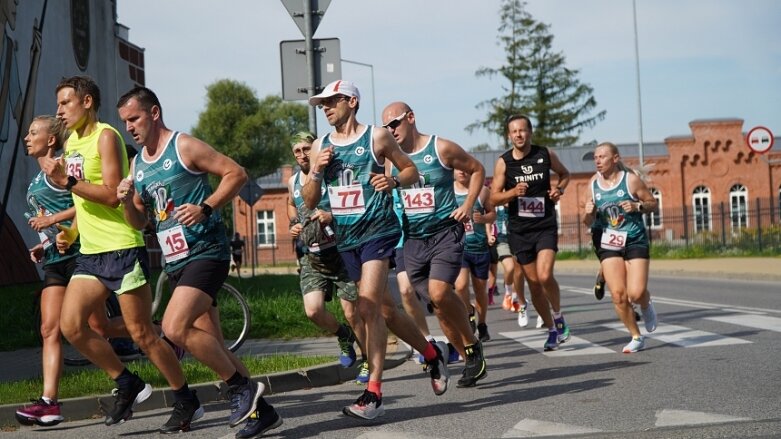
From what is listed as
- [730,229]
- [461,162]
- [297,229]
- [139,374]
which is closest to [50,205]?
A: [139,374]

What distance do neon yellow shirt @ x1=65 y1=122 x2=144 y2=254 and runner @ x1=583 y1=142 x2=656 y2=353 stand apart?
4.93 m

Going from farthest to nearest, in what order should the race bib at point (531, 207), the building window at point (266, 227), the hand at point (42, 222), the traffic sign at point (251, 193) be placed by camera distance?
the building window at point (266, 227) < the traffic sign at point (251, 193) < the race bib at point (531, 207) < the hand at point (42, 222)

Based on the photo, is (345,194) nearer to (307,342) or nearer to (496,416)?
(496,416)

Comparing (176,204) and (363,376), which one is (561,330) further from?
(176,204)

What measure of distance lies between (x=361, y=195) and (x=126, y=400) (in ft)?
6.51

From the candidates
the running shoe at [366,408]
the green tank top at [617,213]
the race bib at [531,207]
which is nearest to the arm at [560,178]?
the race bib at [531,207]

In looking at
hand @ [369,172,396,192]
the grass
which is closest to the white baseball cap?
hand @ [369,172,396,192]

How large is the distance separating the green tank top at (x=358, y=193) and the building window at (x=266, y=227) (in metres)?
61.2

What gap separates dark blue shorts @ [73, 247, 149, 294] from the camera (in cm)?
683

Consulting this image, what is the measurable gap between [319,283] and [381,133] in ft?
9.13

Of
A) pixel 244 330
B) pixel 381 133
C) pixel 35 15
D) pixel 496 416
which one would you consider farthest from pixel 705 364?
pixel 35 15

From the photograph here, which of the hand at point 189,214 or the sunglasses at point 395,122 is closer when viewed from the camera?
the hand at point 189,214

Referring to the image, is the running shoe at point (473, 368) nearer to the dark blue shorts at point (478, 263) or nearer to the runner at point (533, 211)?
the runner at point (533, 211)

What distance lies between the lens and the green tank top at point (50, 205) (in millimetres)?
7668
